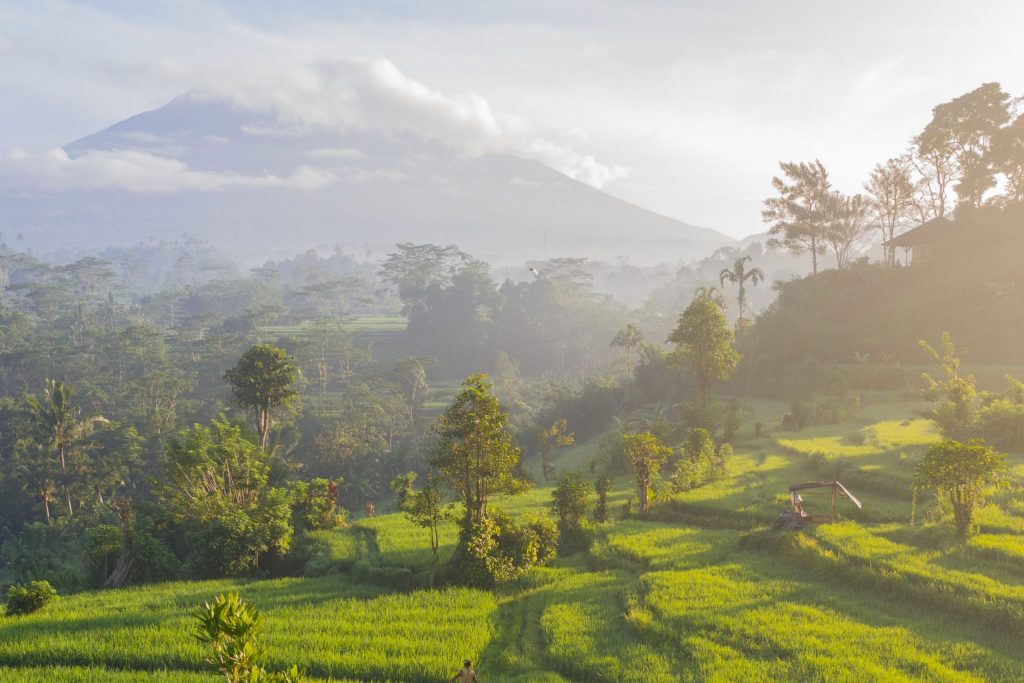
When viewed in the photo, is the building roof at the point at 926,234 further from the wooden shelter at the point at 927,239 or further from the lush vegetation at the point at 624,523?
the lush vegetation at the point at 624,523

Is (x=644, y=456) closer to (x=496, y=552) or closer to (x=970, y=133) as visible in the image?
(x=496, y=552)

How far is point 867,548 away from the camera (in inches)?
536

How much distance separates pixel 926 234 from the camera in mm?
46688

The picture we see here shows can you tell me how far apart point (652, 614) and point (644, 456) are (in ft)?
23.7

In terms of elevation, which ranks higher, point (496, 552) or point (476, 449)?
point (476, 449)

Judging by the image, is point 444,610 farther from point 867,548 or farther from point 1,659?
point 867,548

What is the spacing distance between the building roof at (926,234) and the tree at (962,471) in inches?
1580

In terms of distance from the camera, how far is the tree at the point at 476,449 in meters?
14.6

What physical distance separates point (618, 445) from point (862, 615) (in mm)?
18088

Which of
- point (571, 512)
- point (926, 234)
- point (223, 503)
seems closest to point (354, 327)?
point (926, 234)

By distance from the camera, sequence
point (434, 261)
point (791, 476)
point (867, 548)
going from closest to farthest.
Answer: point (867, 548) → point (791, 476) → point (434, 261)

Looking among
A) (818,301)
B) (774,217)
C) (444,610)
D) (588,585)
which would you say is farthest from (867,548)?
(774,217)

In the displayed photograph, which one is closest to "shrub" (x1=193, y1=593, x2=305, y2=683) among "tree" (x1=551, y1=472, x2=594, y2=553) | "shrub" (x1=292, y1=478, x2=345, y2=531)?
"tree" (x1=551, y1=472, x2=594, y2=553)

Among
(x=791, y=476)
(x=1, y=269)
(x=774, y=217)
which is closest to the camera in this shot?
(x=791, y=476)
